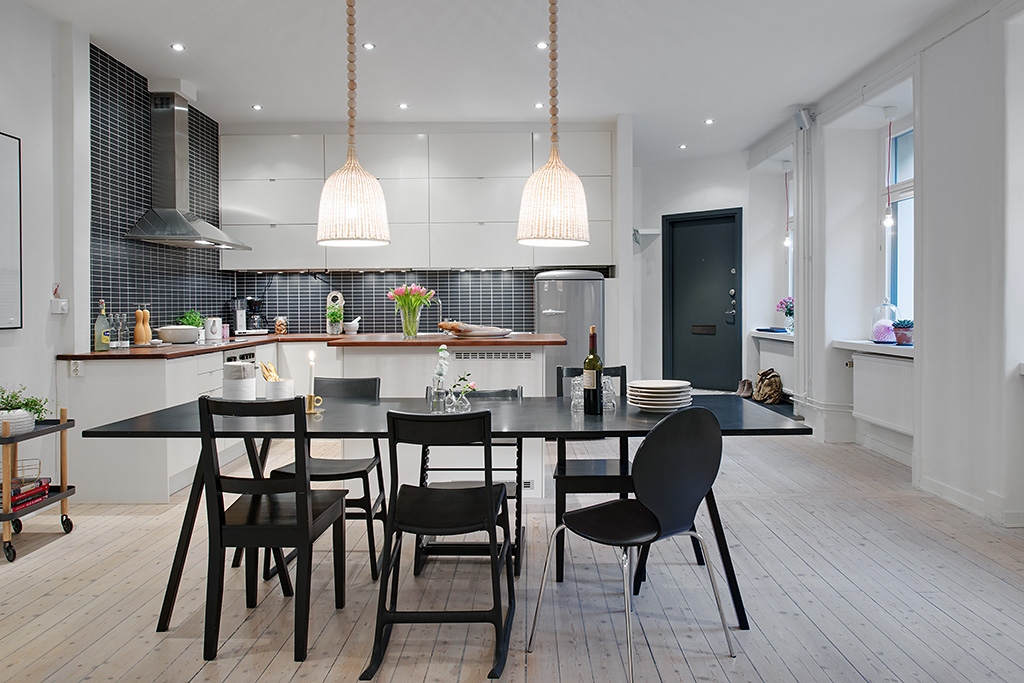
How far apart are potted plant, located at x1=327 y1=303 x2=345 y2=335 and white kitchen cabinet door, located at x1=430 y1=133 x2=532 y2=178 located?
150 centimetres

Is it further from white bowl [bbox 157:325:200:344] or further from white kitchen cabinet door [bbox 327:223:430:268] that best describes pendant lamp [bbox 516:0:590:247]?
white kitchen cabinet door [bbox 327:223:430:268]

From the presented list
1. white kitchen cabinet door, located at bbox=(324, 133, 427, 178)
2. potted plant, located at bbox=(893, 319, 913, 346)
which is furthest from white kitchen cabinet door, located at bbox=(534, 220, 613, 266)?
potted plant, located at bbox=(893, 319, 913, 346)

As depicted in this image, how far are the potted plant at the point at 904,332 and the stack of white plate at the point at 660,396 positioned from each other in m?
3.20

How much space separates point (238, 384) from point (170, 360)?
6.20ft

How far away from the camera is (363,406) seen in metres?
3.16

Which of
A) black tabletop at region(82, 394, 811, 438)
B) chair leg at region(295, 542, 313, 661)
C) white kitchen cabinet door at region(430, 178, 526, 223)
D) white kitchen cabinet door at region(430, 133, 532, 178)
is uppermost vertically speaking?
→ white kitchen cabinet door at region(430, 133, 532, 178)

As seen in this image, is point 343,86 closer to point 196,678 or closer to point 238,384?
point 238,384

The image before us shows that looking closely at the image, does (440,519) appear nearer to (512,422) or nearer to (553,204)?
(512,422)

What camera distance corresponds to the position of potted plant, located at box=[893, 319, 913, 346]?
17.2 feet

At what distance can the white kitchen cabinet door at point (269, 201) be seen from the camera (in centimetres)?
666

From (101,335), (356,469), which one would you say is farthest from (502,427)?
(101,335)

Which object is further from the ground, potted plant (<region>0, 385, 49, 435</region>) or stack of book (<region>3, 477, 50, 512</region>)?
potted plant (<region>0, 385, 49, 435</region>)

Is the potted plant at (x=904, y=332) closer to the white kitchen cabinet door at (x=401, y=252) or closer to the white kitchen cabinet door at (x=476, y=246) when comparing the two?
Answer: the white kitchen cabinet door at (x=476, y=246)

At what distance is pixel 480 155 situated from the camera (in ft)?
21.8
